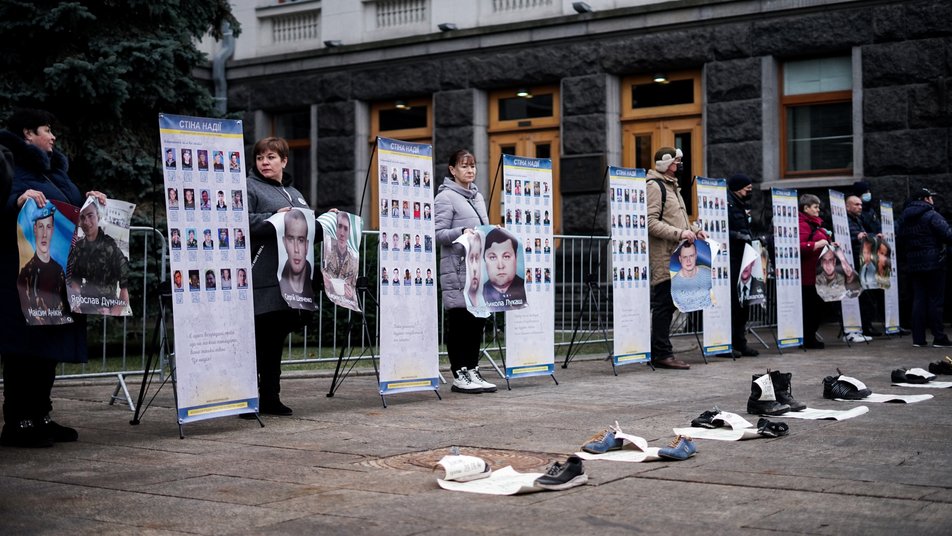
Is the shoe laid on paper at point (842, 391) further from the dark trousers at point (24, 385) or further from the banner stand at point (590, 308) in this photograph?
the dark trousers at point (24, 385)

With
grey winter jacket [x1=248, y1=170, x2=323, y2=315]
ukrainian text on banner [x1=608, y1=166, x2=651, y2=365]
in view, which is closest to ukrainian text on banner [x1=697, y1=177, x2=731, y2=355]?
ukrainian text on banner [x1=608, y1=166, x2=651, y2=365]

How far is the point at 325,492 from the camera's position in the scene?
5641 mm

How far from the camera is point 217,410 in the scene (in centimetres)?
775

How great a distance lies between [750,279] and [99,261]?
8020 mm

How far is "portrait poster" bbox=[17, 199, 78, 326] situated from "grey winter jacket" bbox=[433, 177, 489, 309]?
3290 mm

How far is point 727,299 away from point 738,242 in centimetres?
85

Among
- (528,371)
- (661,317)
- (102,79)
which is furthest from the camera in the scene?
(102,79)

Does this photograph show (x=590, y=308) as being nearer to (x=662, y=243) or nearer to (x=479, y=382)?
Result: (x=662, y=243)

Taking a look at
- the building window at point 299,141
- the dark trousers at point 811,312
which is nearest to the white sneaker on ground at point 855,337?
the dark trousers at point 811,312

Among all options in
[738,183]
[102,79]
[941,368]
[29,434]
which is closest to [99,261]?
[29,434]

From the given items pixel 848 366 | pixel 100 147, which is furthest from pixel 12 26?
pixel 848 366

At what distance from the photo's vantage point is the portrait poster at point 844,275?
1471 centimetres

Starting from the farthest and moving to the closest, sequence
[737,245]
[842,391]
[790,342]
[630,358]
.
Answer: [790,342] → [737,245] → [630,358] → [842,391]

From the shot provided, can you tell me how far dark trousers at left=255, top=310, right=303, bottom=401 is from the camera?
848 cm
